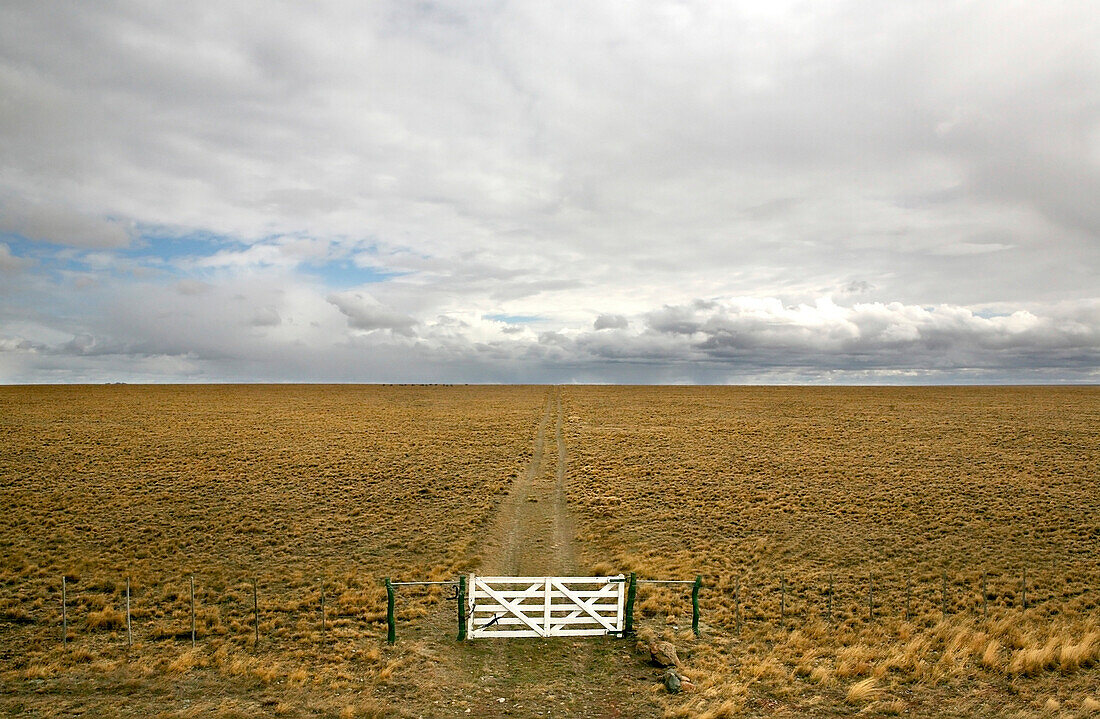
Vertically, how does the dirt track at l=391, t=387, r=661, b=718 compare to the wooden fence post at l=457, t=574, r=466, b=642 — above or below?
below

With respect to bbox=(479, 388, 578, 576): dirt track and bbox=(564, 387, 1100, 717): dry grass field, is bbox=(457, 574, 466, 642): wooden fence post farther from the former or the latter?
bbox=(564, 387, 1100, 717): dry grass field

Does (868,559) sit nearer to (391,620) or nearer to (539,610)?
(539,610)

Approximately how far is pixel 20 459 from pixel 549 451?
35.3m

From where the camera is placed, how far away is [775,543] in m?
23.4

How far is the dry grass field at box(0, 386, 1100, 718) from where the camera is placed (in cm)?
1223

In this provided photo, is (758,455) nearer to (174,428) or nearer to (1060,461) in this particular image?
(1060,461)

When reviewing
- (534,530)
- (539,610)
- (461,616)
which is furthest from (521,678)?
(534,530)

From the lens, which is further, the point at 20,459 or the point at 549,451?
the point at 549,451

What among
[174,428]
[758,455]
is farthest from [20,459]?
[758,455]

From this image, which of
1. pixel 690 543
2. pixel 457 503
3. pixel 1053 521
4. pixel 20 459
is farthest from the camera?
pixel 20 459

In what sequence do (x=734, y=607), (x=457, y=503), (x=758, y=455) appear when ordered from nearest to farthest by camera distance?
(x=734, y=607)
(x=457, y=503)
(x=758, y=455)

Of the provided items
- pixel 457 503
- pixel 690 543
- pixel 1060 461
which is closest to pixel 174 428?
pixel 457 503

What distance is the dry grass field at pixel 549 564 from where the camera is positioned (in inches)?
481

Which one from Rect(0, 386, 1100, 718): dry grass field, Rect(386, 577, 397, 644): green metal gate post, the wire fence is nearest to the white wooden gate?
Rect(0, 386, 1100, 718): dry grass field
